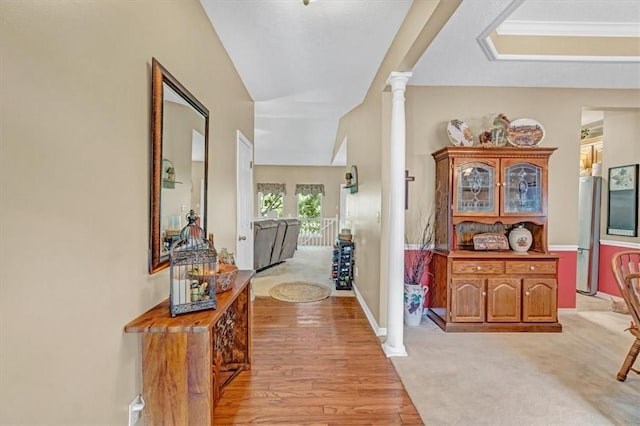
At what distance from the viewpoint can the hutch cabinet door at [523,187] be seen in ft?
11.2

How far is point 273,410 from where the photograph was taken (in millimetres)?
2002

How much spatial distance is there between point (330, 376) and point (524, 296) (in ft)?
7.52

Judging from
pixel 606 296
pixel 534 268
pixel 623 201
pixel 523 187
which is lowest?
pixel 606 296

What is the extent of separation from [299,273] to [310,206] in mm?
4707

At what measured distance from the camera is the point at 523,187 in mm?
3480

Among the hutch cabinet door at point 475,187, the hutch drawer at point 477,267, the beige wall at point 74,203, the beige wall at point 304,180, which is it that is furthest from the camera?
the beige wall at point 304,180

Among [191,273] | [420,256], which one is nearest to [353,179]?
[420,256]

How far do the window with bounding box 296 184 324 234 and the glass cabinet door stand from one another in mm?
7146

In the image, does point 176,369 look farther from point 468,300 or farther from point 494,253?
point 494,253

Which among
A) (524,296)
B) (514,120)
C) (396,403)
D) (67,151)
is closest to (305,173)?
(514,120)

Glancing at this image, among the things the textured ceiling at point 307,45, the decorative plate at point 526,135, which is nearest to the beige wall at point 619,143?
the decorative plate at point 526,135

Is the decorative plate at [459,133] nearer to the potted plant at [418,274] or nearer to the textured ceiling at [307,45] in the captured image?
the potted plant at [418,274]

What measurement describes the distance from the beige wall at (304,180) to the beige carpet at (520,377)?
283 inches

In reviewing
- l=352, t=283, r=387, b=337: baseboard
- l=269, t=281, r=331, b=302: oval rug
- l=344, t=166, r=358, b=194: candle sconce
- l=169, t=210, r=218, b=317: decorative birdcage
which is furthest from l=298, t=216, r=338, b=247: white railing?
l=169, t=210, r=218, b=317: decorative birdcage
